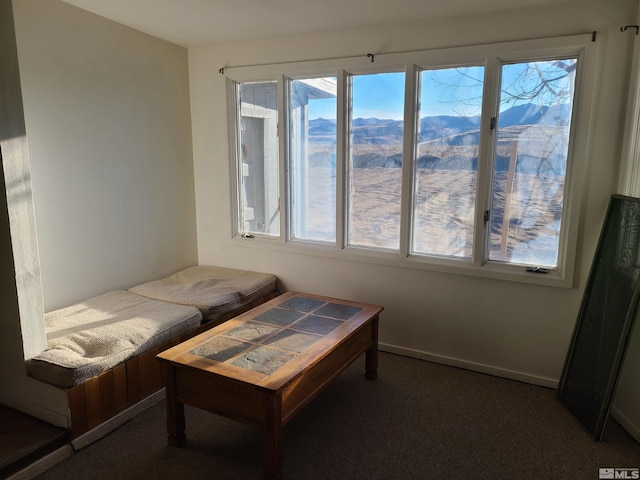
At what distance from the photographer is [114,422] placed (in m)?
2.42

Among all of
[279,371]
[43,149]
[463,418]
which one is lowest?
[463,418]

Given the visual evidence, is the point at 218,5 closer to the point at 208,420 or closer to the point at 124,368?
the point at 124,368

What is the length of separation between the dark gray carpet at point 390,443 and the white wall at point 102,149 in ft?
4.03

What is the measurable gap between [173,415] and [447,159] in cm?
229

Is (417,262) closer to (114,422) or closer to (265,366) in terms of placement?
(265,366)

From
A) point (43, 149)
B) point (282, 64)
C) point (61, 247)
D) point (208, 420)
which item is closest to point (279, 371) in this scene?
point (208, 420)

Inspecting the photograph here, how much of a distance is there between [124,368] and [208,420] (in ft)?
1.78

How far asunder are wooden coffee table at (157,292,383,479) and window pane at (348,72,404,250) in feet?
2.58

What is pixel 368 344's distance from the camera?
293 cm

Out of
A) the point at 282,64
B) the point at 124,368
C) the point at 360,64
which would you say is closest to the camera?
the point at 124,368

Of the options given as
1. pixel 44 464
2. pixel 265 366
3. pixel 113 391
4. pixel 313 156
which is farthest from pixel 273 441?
pixel 313 156

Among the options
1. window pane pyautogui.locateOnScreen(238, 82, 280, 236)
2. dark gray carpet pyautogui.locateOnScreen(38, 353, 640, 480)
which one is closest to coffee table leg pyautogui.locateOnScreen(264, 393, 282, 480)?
dark gray carpet pyautogui.locateOnScreen(38, 353, 640, 480)

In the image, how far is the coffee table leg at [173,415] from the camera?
87.9 inches

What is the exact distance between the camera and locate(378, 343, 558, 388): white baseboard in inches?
115
